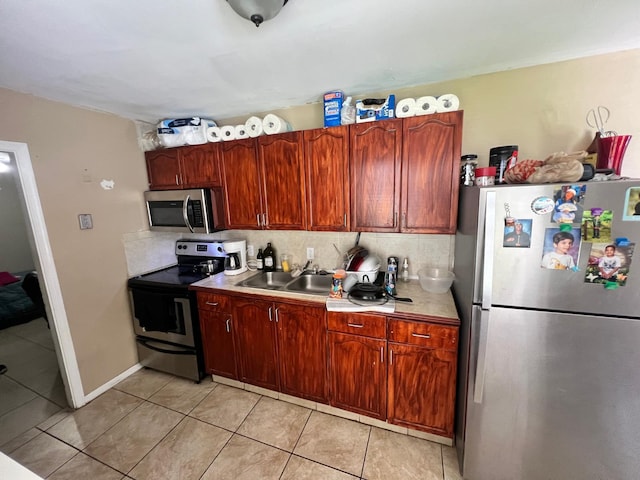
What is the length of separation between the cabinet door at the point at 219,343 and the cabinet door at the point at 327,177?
43.6 inches

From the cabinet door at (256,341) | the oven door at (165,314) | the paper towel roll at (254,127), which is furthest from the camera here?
the oven door at (165,314)

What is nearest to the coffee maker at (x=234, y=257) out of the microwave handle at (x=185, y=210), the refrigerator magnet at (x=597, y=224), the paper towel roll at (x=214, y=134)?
the microwave handle at (x=185, y=210)

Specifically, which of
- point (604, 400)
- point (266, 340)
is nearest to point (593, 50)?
point (604, 400)

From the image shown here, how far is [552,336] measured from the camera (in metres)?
1.18

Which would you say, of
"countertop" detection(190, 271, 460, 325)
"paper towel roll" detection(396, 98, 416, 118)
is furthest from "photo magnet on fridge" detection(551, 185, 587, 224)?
"paper towel roll" detection(396, 98, 416, 118)

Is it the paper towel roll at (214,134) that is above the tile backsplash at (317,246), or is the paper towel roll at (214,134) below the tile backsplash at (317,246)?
above

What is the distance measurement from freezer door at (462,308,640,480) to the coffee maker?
197cm

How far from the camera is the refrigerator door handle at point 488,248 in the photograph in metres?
1.17

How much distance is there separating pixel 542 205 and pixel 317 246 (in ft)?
5.35

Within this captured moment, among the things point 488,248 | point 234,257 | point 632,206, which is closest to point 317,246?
point 234,257

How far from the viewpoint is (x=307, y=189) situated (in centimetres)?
198

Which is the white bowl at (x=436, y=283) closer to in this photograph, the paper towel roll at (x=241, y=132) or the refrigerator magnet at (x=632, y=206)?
the refrigerator magnet at (x=632, y=206)

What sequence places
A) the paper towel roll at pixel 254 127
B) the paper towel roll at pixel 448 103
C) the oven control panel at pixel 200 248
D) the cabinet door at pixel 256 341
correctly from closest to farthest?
1. the paper towel roll at pixel 448 103
2. the cabinet door at pixel 256 341
3. the paper towel roll at pixel 254 127
4. the oven control panel at pixel 200 248

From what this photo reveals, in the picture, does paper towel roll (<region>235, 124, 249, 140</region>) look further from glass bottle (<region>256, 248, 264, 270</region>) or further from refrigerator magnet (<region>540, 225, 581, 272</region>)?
refrigerator magnet (<region>540, 225, 581, 272</region>)
